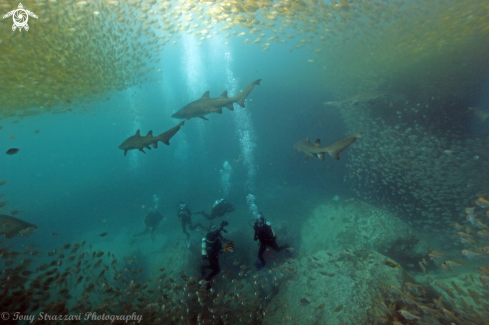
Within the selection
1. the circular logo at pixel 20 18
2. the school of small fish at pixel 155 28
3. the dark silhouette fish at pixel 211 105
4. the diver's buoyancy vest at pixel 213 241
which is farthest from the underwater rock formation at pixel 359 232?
the circular logo at pixel 20 18

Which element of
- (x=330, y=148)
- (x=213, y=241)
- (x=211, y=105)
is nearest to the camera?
(x=330, y=148)

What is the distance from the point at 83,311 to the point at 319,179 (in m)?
18.1

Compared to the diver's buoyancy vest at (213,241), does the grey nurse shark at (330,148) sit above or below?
above

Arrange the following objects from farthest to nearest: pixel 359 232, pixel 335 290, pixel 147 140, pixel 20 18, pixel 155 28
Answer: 1. pixel 155 28
2. pixel 359 232
3. pixel 20 18
4. pixel 147 140
5. pixel 335 290

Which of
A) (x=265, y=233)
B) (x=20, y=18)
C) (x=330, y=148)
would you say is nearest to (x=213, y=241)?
(x=265, y=233)

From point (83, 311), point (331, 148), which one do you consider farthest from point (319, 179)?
point (83, 311)

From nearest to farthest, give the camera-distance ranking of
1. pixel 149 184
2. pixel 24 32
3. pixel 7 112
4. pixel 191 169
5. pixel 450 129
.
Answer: pixel 24 32 → pixel 450 129 → pixel 7 112 → pixel 149 184 → pixel 191 169

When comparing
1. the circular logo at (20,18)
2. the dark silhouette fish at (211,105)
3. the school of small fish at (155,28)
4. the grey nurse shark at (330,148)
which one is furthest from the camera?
the school of small fish at (155,28)

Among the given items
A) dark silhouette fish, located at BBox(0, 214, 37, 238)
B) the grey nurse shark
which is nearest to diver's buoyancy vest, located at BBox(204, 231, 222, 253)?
the grey nurse shark

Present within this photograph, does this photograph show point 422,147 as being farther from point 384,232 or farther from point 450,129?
point 384,232

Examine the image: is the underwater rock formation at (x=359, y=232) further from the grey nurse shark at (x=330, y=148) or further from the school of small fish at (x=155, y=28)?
the school of small fish at (x=155, y=28)

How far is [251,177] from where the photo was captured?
1017 inches

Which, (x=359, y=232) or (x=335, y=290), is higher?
(x=335, y=290)

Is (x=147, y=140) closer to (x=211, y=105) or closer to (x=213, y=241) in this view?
(x=211, y=105)
